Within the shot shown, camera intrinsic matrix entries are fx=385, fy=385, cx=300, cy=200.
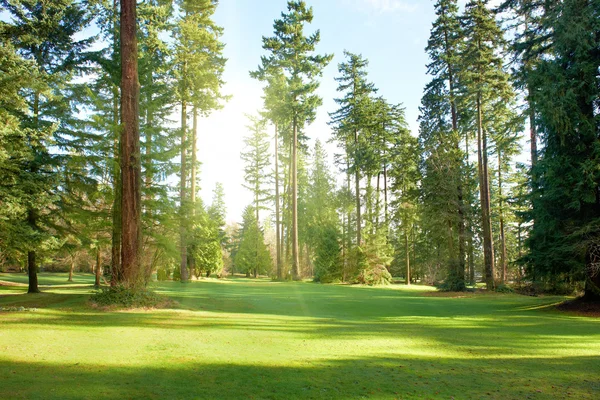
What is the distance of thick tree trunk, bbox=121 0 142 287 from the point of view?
12.1 metres

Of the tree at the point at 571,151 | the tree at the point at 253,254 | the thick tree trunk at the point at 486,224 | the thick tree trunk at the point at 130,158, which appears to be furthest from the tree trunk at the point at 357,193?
the thick tree trunk at the point at 130,158

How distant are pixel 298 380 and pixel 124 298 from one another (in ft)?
27.9

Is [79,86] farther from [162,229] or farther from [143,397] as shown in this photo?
[143,397]

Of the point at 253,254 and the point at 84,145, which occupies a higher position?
the point at 84,145

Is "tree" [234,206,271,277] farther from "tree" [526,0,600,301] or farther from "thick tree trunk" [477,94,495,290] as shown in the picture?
"tree" [526,0,600,301]

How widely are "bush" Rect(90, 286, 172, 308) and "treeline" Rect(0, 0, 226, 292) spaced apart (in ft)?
1.03

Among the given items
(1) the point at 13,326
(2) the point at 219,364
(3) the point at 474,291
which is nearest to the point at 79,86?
(1) the point at 13,326

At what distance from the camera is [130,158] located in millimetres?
12508

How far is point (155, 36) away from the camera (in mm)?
19484

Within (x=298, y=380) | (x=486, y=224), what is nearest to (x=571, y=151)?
(x=486, y=224)

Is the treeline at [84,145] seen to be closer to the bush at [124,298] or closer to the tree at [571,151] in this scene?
the bush at [124,298]

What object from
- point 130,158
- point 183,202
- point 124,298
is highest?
point 130,158

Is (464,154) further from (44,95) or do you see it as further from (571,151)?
(44,95)

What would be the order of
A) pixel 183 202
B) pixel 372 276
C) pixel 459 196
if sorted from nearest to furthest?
pixel 183 202, pixel 459 196, pixel 372 276
